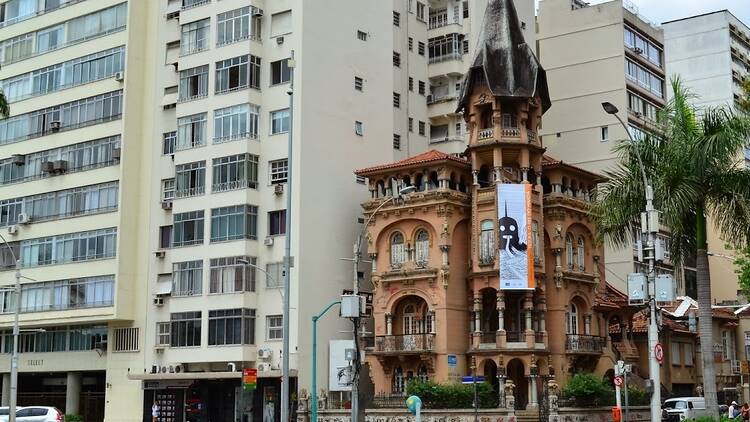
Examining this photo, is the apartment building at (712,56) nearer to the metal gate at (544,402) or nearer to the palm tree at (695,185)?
the metal gate at (544,402)

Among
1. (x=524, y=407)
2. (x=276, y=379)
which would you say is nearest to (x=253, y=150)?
(x=276, y=379)

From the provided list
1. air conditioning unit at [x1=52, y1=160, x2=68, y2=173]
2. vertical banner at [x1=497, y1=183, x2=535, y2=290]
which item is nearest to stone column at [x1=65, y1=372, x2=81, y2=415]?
air conditioning unit at [x1=52, y1=160, x2=68, y2=173]

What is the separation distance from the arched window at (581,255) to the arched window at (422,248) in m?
9.19

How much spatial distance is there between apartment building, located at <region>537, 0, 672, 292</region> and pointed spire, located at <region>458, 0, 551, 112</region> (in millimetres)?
15246

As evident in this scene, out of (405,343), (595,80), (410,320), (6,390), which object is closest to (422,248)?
(410,320)

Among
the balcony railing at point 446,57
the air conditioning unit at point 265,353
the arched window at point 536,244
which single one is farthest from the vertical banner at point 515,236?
the balcony railing at point 446,57

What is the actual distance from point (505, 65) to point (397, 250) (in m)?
12.1

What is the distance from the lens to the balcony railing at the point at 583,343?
5747 centimetres

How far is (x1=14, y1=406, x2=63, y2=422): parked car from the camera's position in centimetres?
5256

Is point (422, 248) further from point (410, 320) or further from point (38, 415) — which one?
point (38, 415)

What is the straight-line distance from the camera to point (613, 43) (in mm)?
75125

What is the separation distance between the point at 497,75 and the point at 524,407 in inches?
726

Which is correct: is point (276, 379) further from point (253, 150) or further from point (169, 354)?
point (253, 150)

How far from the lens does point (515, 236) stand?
5509 cm
